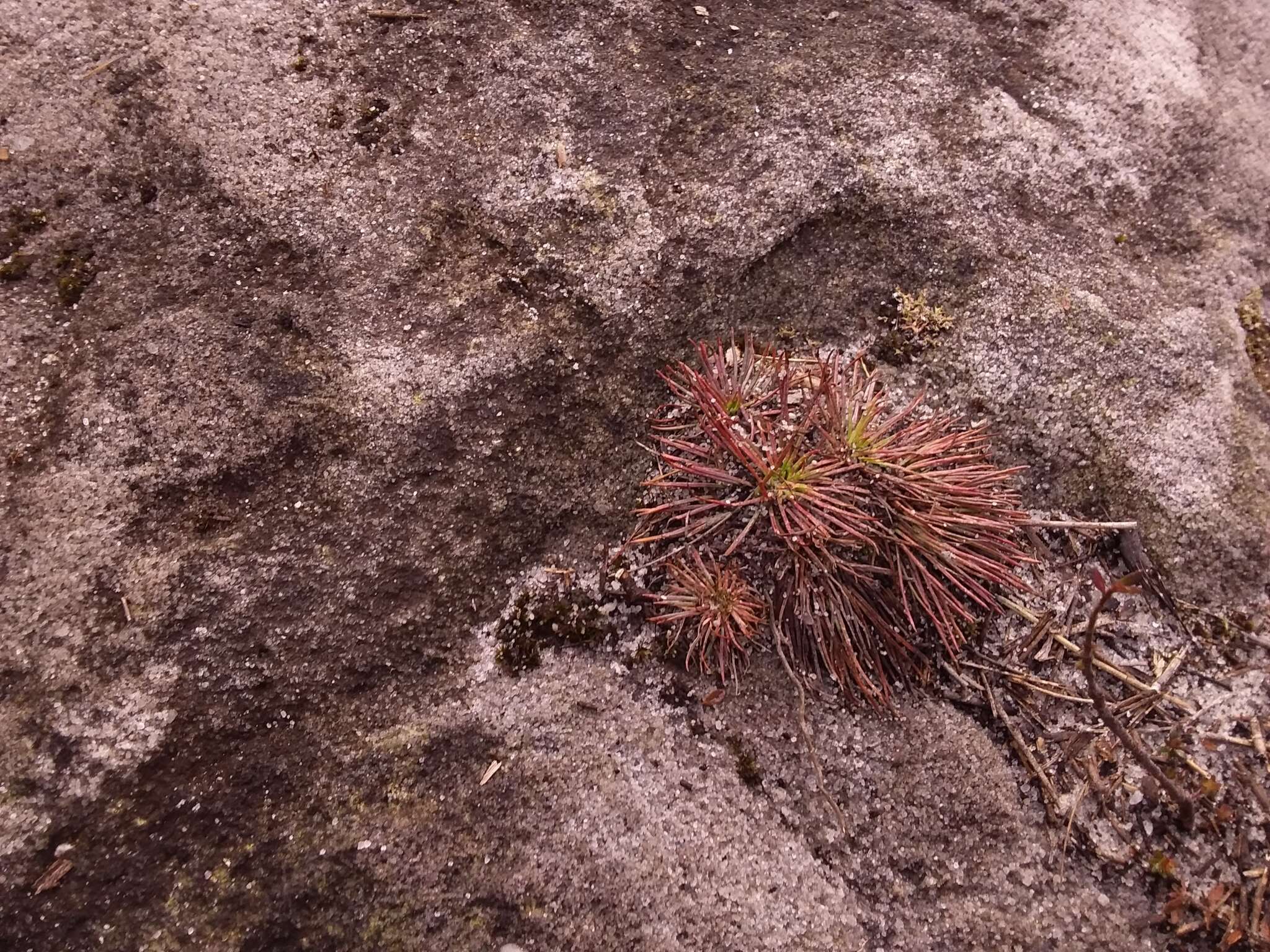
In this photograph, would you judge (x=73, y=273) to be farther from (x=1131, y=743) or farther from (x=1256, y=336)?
(x=1256, y=336)

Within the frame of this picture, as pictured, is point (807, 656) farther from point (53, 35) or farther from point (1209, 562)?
point (53, 35)

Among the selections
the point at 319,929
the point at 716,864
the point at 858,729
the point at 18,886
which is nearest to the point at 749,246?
the point at 858,729

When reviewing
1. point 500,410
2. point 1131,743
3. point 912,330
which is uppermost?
point 912,330

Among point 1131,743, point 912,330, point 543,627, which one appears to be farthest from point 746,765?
point 912,330

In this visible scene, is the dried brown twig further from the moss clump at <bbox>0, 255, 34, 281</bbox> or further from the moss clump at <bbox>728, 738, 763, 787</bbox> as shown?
the moss clump at <bbox>0, 255, 34, 281</bbox>

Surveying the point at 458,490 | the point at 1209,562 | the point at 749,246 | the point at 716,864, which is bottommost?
the point at 716,864

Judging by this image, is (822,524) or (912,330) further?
(912,330)
